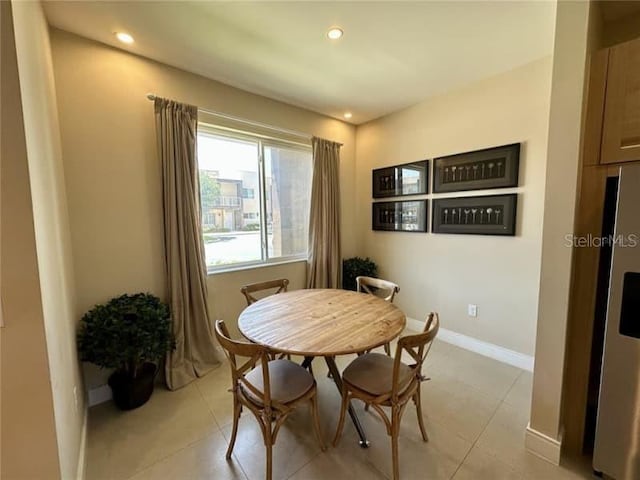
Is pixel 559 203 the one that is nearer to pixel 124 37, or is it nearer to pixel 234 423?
pixel 234 423

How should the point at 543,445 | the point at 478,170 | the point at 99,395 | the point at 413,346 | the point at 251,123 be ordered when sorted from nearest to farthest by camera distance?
the point at 413,346
the point at 543,445
the point at 99,395
the point at 478,170
the point at 251,123

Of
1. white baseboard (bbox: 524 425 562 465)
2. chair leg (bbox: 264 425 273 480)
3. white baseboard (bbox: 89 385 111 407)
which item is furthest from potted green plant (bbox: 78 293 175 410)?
white baseboard (bbox: 524 425 562 465)

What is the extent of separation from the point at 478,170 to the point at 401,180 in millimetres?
883

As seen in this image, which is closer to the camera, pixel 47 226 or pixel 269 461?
pixel 47 226

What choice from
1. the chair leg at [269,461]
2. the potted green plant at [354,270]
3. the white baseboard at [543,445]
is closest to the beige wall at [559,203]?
the white baseboard at [543,445]

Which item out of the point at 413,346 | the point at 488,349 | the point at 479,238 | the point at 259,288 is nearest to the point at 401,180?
the point at 479,238

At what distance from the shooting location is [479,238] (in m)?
2.72

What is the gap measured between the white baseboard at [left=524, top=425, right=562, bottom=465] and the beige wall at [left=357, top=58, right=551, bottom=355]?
1.10 m

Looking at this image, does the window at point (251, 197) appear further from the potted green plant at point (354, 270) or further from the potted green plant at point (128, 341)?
the potted green plant at point (128, 341)

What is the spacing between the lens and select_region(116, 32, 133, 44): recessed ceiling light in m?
1.93

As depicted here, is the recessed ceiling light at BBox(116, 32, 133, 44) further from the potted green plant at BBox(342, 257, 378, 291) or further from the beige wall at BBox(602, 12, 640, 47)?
the beige wall at BBox(602, 12, 640, 47)

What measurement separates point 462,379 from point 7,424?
2.82m

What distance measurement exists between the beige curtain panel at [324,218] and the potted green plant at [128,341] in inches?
69.1

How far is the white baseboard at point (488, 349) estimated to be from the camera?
2511mm
